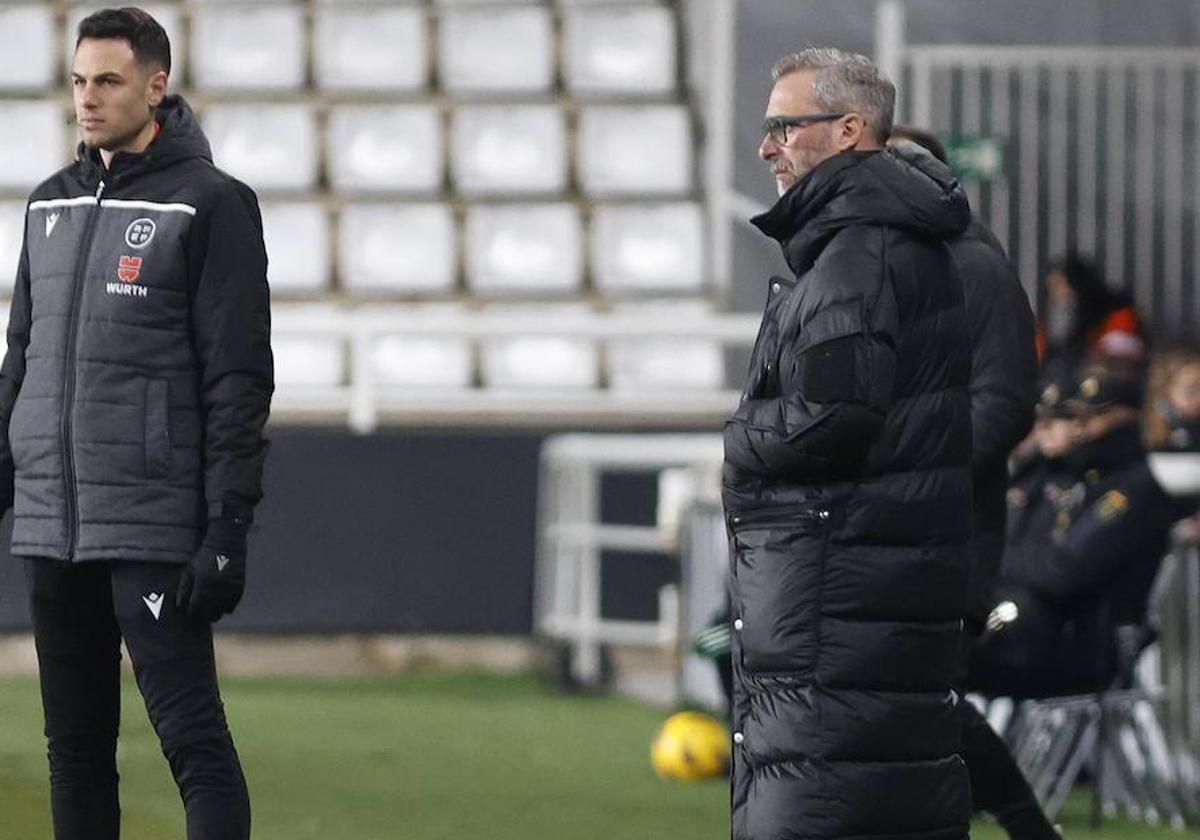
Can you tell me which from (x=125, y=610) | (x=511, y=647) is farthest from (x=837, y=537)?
(x=511, y=647)

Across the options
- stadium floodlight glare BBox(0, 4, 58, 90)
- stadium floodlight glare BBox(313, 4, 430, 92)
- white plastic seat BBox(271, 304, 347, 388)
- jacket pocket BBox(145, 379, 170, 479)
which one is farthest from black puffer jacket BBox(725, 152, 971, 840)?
stadium floodlight glare BBox(0, 4, 58, 90)

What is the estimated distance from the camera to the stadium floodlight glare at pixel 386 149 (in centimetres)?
1361

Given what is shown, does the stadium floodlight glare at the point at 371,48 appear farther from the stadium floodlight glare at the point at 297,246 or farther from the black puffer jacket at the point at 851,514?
the black puffer jacket at the point at 851,514

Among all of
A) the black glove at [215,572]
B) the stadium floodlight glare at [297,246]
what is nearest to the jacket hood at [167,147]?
the black glove at [215,572]

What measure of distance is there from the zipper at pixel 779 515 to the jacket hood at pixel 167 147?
1.31m

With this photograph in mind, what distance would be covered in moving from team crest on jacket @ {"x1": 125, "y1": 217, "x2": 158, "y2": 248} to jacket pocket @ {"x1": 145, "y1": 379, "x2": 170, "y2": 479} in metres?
0.25

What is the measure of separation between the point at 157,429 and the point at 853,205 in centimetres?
135

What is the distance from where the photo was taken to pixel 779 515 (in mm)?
4305

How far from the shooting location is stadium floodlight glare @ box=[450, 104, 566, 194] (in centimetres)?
1362

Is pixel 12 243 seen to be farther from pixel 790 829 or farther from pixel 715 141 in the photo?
pixel 790 829

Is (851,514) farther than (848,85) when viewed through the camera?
No

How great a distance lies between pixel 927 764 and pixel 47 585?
165cm

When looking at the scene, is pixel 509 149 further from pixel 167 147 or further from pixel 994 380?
pixel 167 147

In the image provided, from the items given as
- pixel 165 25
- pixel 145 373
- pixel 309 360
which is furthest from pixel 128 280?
pixel 165 25
